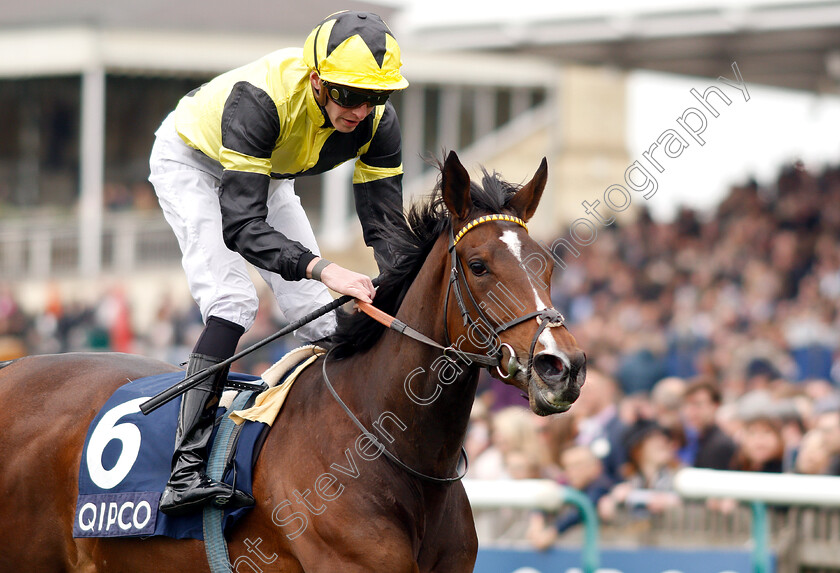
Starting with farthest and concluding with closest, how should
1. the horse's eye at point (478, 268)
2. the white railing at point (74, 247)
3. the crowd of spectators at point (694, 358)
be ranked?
1. the white railing at point (74, 247)
2. the crowd of spectators at point (694, 358)
3. the horse's eye at point (478, 268)

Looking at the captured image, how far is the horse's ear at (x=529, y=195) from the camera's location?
359 cm

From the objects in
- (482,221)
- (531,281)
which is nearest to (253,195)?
(482,221)

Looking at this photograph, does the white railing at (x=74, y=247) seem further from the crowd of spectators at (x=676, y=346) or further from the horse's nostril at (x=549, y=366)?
the horse's nostril at (x=549, y=366)

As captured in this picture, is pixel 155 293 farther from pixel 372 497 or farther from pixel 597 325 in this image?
pixel 372 497

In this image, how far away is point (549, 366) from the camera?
10.3 ft

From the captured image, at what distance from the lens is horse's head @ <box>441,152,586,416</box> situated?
3.12 metres

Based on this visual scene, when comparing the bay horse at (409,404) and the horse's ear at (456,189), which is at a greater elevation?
the horse's ear at (456,189)

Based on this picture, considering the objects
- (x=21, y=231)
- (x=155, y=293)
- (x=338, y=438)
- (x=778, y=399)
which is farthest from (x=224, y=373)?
(x=21, y=231)

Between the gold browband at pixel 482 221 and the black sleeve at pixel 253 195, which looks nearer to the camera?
the gold browband at pixel 482 221

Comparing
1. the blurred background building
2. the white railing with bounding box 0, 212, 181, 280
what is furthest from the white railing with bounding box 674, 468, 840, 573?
the white railing with bounding box 0, 212, 181, 280

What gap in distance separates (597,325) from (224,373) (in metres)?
7.01

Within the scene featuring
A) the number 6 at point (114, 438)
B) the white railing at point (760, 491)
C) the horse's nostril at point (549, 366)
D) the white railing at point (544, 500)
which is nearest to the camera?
the horse's nostril at point (549, 366)

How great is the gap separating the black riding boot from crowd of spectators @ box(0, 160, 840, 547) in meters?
1.27

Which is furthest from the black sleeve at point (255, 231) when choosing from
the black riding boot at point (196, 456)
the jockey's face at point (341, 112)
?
the black riding boot at point (196, 456)
